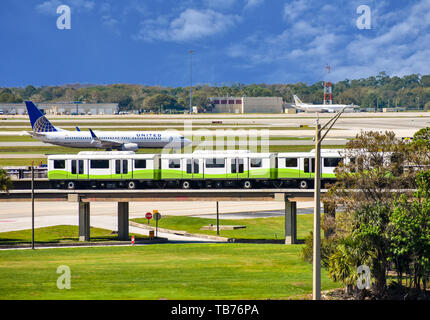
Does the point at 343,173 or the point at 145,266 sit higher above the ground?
the point at 343,173

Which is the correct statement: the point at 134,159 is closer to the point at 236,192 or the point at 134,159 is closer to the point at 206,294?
the point at 236,192

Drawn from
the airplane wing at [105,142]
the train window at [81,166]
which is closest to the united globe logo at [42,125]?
the airplane wing at [105,142]

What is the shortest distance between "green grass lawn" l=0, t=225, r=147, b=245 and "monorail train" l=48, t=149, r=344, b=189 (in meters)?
4.89

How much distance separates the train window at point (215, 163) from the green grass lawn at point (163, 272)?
7.09 metres

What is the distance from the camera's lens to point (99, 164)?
206 feet

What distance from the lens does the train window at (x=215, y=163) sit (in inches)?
2414

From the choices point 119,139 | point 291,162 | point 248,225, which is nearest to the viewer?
point 291,162

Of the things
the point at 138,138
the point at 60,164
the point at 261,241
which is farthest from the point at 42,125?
the point at 261,241

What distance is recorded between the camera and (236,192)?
59531mm

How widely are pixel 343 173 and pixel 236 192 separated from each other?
59.7 ft

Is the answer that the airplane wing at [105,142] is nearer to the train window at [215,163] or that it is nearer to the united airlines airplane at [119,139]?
the united airlines airplane at [119,139]

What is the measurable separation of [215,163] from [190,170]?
229 centimetres

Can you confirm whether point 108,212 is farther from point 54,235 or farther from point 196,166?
point 196,166
